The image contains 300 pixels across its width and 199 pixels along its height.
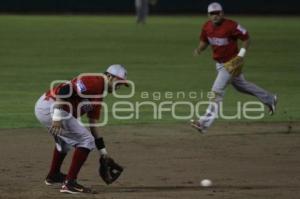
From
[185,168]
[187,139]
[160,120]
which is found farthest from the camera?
[160,120]

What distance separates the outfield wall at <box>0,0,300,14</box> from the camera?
56.7m

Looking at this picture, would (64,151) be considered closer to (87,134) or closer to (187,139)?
(87,134)

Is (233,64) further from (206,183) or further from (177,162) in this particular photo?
(206,183)

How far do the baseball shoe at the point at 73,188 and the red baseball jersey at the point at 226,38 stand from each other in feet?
17.0

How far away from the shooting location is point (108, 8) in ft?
189

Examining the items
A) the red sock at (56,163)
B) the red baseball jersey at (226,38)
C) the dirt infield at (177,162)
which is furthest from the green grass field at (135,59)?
the red sock at (56,163)

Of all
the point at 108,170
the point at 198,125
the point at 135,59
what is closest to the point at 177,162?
the point at 108,170

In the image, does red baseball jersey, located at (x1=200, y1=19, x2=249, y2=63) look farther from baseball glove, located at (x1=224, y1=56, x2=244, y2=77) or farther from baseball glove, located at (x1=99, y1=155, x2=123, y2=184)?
baseball glove, located at (x1=99, y1=155, x2=123, y2=184)

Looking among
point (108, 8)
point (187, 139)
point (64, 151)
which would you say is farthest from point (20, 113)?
point (108, 8)

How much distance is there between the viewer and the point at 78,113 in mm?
9969

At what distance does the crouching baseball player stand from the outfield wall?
4704cm

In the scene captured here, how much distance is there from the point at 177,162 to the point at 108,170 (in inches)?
86.5

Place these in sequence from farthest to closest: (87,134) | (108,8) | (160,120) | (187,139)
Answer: (108,8)
(160,120)
(187,139)
(87,134)

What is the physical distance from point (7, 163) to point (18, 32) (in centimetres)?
2687
